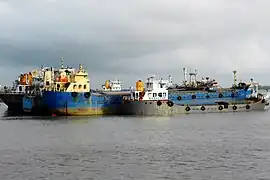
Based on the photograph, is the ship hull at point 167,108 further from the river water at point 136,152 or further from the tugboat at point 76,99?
the river water at point 136,152

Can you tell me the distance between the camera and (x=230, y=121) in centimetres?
5853

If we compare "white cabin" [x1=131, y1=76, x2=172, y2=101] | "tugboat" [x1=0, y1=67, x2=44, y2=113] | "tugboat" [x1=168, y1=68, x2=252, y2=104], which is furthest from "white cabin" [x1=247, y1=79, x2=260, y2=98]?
"tugboat" [x1=0, y1=67, x2=44, y2=113]

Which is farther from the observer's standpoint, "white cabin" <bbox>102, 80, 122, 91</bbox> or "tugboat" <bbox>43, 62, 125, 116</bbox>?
"white cabin" <bbox>102, 80, 122, 91</bbox>

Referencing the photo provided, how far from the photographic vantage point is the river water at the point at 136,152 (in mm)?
26703

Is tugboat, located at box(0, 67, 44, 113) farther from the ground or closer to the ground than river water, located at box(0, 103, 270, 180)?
farther from the ground

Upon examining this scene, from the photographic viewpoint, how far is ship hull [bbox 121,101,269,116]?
219 feet

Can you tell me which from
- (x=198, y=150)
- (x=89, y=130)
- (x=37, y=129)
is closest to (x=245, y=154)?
(x=198, y=150)

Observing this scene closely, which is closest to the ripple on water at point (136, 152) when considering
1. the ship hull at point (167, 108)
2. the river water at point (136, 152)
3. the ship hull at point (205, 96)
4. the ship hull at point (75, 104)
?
the river water at point (136, 152)

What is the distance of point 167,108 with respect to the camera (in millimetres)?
68375

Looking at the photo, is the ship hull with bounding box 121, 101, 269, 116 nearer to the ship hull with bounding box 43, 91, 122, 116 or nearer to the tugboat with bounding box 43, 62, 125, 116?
the tugboat with bounding box 43, 62, 125, 116

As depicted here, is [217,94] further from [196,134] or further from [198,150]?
[198,150]

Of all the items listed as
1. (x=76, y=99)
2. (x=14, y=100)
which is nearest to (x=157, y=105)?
(x=76, y=99)

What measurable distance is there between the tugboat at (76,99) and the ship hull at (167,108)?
2.35 m

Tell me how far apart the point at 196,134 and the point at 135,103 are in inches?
928
